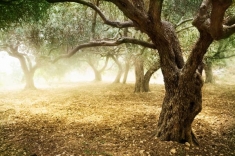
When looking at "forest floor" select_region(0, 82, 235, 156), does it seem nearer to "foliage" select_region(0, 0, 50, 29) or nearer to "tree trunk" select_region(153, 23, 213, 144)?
"tree trunk" select_region(153, 23, 213, 144)

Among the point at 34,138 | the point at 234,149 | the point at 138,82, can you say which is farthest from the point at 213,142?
the point at 138,82

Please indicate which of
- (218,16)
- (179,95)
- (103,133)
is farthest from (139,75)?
(218,16)

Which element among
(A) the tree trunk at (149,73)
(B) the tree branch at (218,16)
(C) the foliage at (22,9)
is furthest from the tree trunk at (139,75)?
(B) the tree branch at (218,16)

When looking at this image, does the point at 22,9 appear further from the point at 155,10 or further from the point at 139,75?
the point at 139,75

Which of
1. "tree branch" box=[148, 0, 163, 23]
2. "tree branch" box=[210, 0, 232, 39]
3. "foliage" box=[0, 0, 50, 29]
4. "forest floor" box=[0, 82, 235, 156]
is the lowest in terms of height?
"forest floor" box=[0, 82, 235, 156]

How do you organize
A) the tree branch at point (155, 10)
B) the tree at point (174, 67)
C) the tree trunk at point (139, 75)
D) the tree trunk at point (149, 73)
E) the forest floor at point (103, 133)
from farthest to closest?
the tree trunk at point (139, 75)
the tree trunk at point (149, 73)
the forest floor at point (103, 133)
the tree at point (174, 67)
the tree branch at point (155, 10)

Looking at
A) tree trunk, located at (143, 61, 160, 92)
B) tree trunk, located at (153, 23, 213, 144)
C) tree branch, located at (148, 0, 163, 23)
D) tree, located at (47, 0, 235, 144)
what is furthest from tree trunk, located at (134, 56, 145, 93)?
tree branch, located at (148, 0, 163, 23)

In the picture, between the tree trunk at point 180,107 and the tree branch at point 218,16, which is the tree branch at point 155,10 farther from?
the tree trunk at point 180,107

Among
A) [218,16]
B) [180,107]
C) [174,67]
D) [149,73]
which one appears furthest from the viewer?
[149,73]

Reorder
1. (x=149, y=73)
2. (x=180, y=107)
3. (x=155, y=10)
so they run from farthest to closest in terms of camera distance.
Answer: (x=149, y=73) < (x=180, y=107) < (x=155, y=10)

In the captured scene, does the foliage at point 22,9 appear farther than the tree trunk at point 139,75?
No

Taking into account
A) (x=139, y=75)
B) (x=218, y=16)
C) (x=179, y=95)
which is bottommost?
(x=179, y=95)


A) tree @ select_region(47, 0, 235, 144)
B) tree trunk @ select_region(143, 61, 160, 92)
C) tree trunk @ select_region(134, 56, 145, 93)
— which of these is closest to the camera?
tree @ select_region(47, 0, 235, 144)

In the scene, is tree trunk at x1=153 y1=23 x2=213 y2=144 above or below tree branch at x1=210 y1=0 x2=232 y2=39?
below
